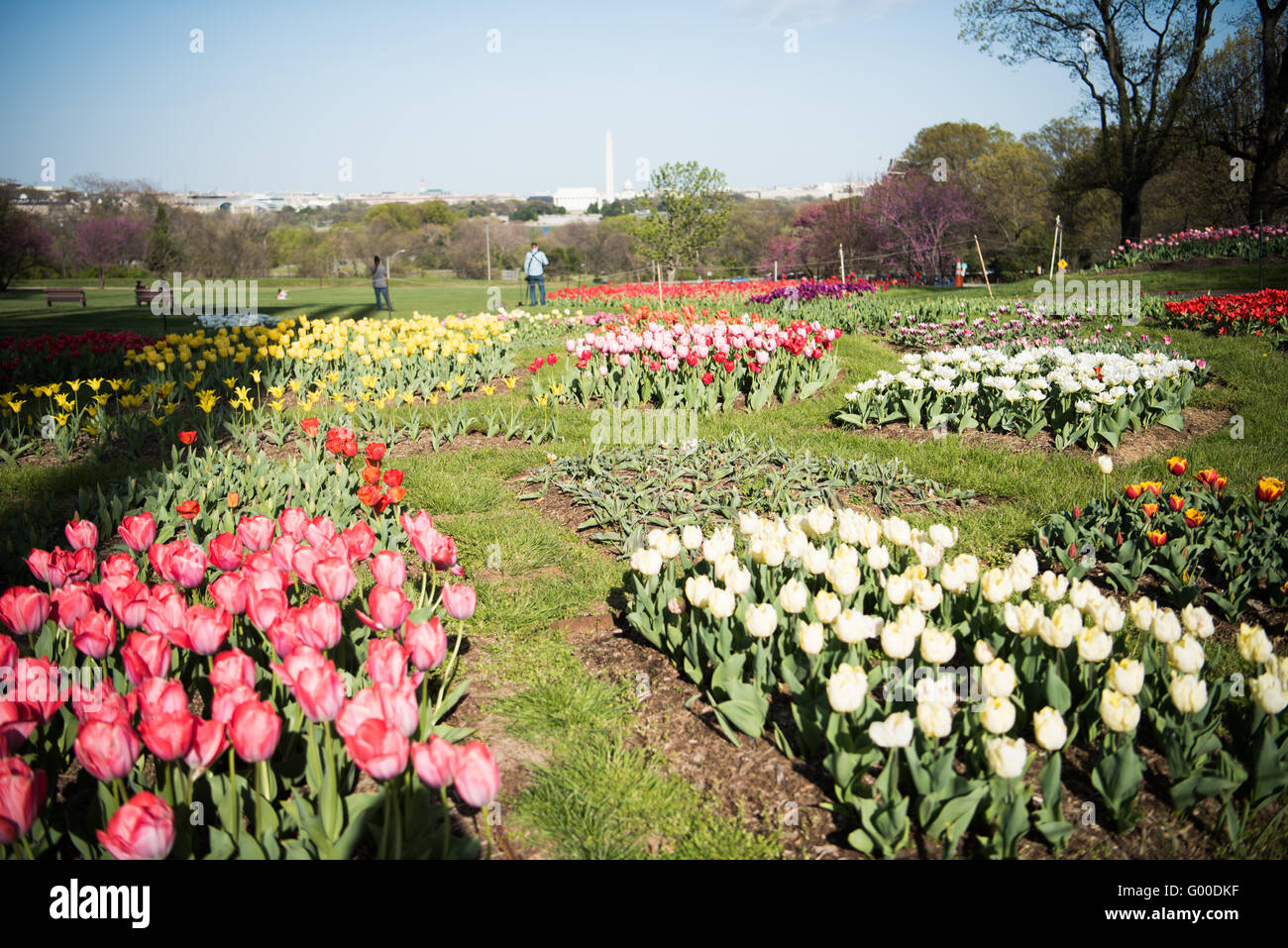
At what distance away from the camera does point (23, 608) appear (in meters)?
2.29

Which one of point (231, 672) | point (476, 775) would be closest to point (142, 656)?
point (231, 672)

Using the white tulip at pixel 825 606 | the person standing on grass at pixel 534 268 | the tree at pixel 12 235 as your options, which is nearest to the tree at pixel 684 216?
the person standing on grass at pixel 534 268

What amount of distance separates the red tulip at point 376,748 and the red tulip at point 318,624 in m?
0.61

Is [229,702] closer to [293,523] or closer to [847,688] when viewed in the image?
[293,523]

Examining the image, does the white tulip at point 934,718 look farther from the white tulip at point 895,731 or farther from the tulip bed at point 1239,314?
the tulip bed at point 1239,314

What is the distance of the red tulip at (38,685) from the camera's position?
1.92 m

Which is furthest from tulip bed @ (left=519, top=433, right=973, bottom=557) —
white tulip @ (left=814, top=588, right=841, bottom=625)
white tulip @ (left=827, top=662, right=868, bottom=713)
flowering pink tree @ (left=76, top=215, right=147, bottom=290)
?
flowering pink tree @ (left=76, top=215, right=147, bottom=290)

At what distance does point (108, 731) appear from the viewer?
5.58 feet

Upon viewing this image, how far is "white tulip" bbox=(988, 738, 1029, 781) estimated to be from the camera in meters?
1.93

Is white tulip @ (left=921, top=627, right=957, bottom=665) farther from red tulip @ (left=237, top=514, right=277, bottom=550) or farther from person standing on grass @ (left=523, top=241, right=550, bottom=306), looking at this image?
person standing on grass @ (left=523, top=241, right=550, bottom=306)

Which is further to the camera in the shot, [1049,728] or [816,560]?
[816,560]

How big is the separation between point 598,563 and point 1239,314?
9429mm
